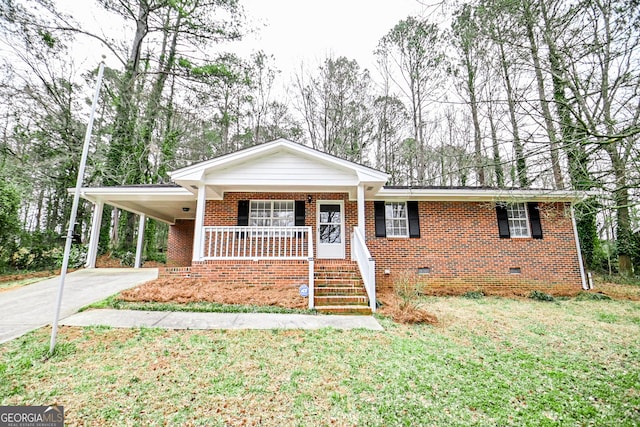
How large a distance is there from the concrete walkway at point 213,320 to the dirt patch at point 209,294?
504 mm

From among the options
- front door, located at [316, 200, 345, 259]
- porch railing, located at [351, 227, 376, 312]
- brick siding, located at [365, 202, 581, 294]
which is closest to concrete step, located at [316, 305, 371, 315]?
porch railing, located at [351, 227, 376, 312]

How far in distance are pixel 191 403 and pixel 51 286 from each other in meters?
7.21

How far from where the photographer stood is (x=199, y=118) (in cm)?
1576

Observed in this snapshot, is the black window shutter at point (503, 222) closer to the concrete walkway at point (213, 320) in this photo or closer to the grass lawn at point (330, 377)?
the grass lawn at point (330, 377)

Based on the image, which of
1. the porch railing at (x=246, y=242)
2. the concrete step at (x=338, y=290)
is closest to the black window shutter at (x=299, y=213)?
the porch railing at (x=246, y=242)

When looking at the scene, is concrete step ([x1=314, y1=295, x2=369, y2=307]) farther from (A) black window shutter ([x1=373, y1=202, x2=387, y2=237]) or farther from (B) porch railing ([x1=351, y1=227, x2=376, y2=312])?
(A) black window shutter ([x1=373, y1=202, x2=387, y2=237])

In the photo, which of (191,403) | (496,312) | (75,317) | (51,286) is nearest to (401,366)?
(191,403)

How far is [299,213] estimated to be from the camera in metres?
8.36

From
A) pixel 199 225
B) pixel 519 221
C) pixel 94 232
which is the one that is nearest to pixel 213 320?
pixel 199 225

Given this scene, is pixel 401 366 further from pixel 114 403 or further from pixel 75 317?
pixel 75 317

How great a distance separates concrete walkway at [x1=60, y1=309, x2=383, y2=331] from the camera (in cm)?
444

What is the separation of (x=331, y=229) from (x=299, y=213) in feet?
3.78

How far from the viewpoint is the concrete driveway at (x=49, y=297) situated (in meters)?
4.36

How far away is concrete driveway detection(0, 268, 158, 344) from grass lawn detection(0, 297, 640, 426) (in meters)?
0.76
